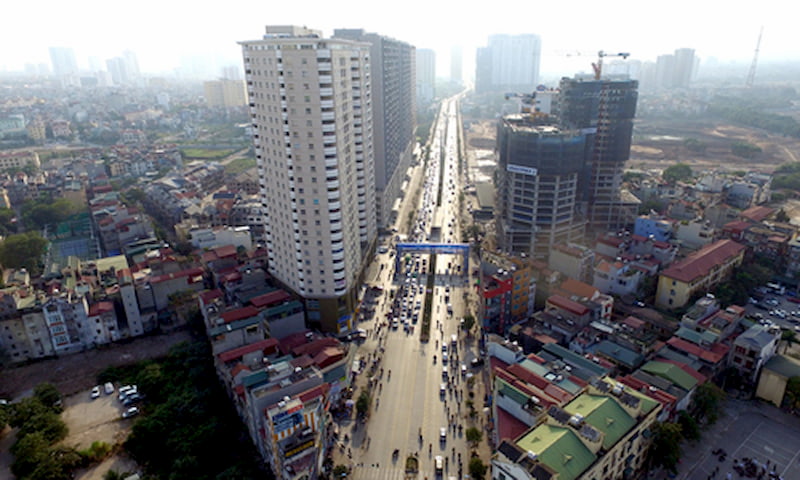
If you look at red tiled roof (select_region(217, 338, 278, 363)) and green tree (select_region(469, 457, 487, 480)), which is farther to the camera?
red tiled roof (select_region(217, 338, 278, 363))

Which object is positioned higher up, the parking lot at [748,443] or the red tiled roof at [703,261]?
the red tiled roof at [703,261]

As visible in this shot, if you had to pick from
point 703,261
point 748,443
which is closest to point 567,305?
point 748,443

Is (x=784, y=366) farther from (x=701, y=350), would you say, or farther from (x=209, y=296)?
(x=209, y=296)

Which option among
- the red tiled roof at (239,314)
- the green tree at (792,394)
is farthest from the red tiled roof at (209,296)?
the green tree at (792,394)

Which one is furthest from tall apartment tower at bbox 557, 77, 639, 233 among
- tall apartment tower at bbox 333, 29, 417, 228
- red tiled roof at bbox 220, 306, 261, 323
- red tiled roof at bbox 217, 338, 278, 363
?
red tiled roof at bbox 217, 338, 278, 363

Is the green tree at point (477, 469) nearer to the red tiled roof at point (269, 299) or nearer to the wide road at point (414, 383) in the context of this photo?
the wide road at point (414, 383)

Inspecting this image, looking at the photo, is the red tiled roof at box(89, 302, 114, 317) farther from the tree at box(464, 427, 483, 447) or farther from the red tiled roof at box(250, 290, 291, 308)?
the tree at box(464, 427, 483, 447)

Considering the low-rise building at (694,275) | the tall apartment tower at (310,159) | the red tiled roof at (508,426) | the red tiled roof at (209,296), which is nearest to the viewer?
the red tiled roof at (508,426)

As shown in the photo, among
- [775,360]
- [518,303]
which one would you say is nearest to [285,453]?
[518,303]
